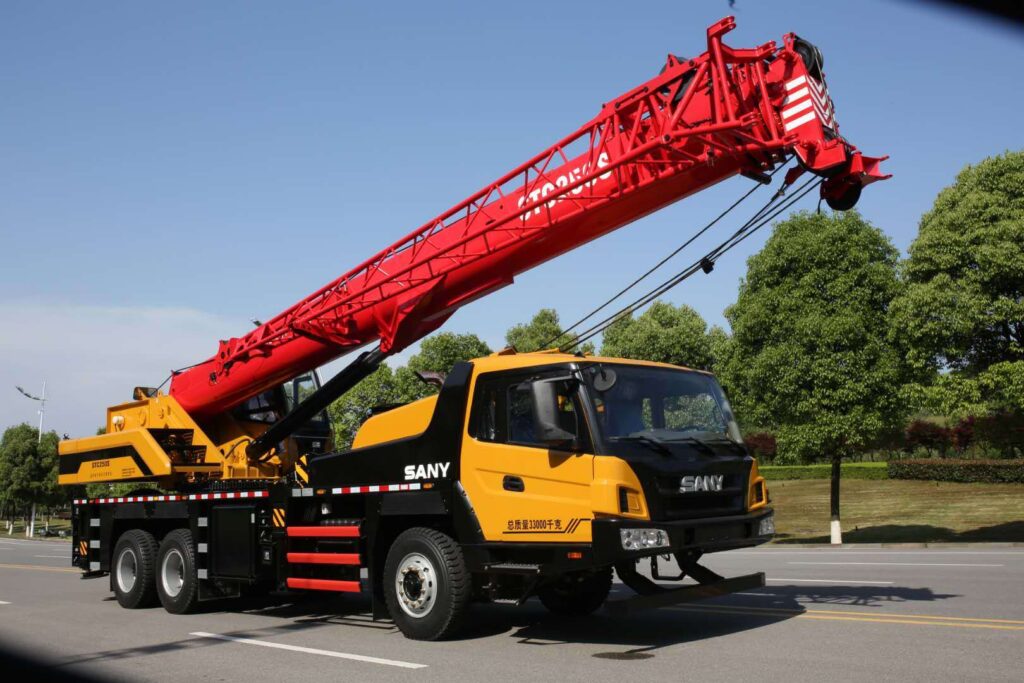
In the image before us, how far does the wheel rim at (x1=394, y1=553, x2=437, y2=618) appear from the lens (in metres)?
8.77

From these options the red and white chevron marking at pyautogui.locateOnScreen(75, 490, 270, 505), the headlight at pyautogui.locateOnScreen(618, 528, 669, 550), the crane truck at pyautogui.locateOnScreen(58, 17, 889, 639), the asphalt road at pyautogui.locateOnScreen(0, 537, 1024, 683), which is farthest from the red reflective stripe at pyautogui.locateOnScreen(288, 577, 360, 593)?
the headlight at pyautogui.locateOnScreen(618, 528, 669, 550)

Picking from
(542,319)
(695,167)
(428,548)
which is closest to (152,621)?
(428,548)

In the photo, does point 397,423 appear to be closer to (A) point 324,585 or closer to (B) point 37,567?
(A) point 324,585

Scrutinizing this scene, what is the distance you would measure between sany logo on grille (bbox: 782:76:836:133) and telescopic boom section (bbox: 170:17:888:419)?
10mm

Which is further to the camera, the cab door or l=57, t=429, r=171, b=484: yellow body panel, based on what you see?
l=57, t=429, r=171, b=484: yellow body panel

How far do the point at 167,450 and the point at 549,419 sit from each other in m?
7.62

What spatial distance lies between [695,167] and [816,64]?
4.62 feet

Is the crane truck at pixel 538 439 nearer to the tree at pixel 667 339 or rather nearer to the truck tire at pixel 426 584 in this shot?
the truck tire at pixel 426 584

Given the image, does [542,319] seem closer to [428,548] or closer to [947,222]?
[947,222]

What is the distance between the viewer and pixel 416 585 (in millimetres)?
8961

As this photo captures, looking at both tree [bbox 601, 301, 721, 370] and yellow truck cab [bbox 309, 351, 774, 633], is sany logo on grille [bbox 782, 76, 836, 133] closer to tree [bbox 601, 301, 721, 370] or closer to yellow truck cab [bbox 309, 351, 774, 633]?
yellow truck cab [bbox 309, 351, 774, 633]

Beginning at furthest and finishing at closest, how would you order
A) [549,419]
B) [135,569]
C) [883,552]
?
[883,552], [135,569], [549,419]

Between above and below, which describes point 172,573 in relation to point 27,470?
below

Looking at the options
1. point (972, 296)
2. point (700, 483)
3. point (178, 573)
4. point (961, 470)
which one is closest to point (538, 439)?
point (700, 483)
